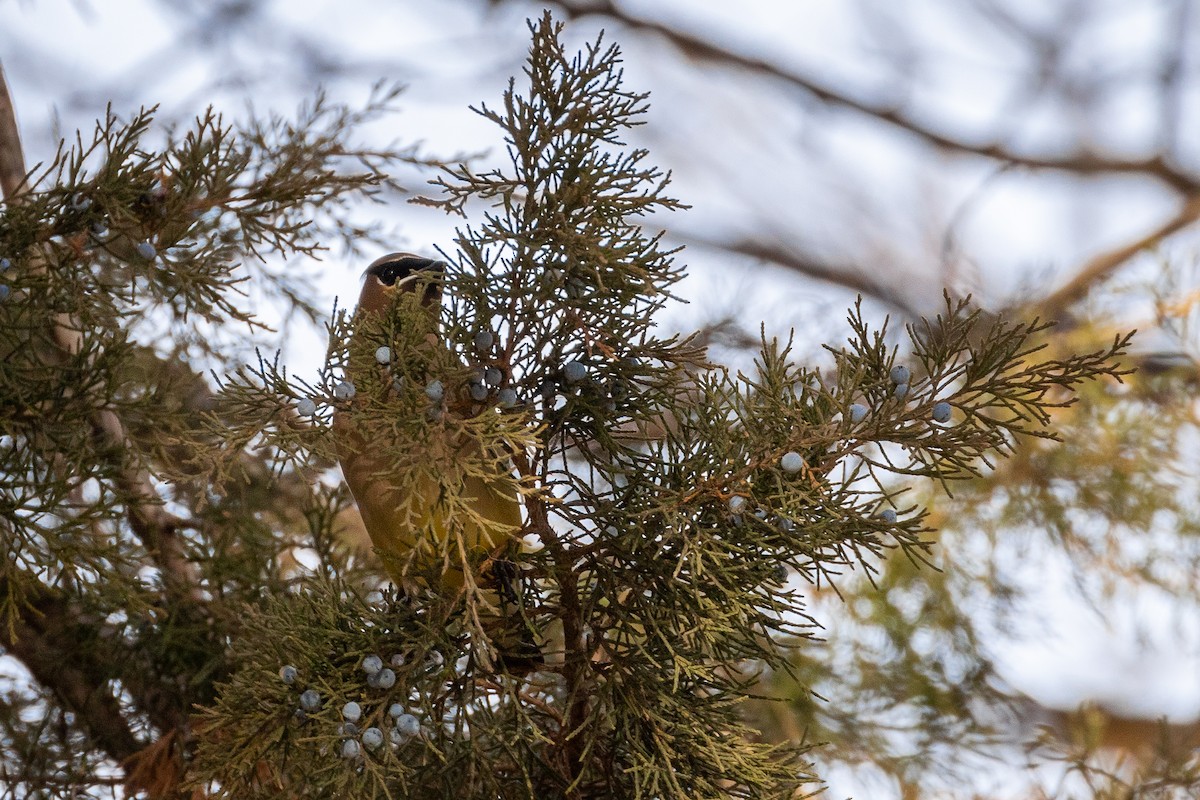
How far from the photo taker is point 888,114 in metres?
3.54

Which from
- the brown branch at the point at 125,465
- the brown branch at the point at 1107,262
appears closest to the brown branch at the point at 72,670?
the brown branch at the point at 125,465

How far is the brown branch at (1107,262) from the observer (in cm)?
217

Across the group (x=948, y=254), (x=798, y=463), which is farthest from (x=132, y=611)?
(x=948, y=254)

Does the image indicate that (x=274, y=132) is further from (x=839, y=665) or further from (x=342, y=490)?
(x=839, y=665)

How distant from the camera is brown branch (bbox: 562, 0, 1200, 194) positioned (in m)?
2.97

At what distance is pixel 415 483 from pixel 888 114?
305 centimetres

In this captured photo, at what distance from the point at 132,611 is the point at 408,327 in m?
0.47

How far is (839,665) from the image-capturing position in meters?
1.78

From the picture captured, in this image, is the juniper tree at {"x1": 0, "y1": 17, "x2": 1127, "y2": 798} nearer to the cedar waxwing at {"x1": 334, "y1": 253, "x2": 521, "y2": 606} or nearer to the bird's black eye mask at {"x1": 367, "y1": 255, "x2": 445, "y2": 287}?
the cedar waxwing at {"x1": 334, "y1": 253, "x2": 521, "y2": 606}

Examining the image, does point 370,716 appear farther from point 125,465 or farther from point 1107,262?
point 1107,262

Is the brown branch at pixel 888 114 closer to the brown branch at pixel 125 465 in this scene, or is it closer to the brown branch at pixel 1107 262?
the brown branch at pixel 1107 262

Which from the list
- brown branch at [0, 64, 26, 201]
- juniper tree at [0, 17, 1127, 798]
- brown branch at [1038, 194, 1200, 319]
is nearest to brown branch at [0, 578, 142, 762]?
juniper tree at [0, 17, 1127, 798]

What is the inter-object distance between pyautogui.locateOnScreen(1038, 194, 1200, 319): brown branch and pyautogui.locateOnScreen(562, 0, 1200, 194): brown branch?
0.50 metres

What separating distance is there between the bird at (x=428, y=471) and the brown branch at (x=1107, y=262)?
1.40 meters
